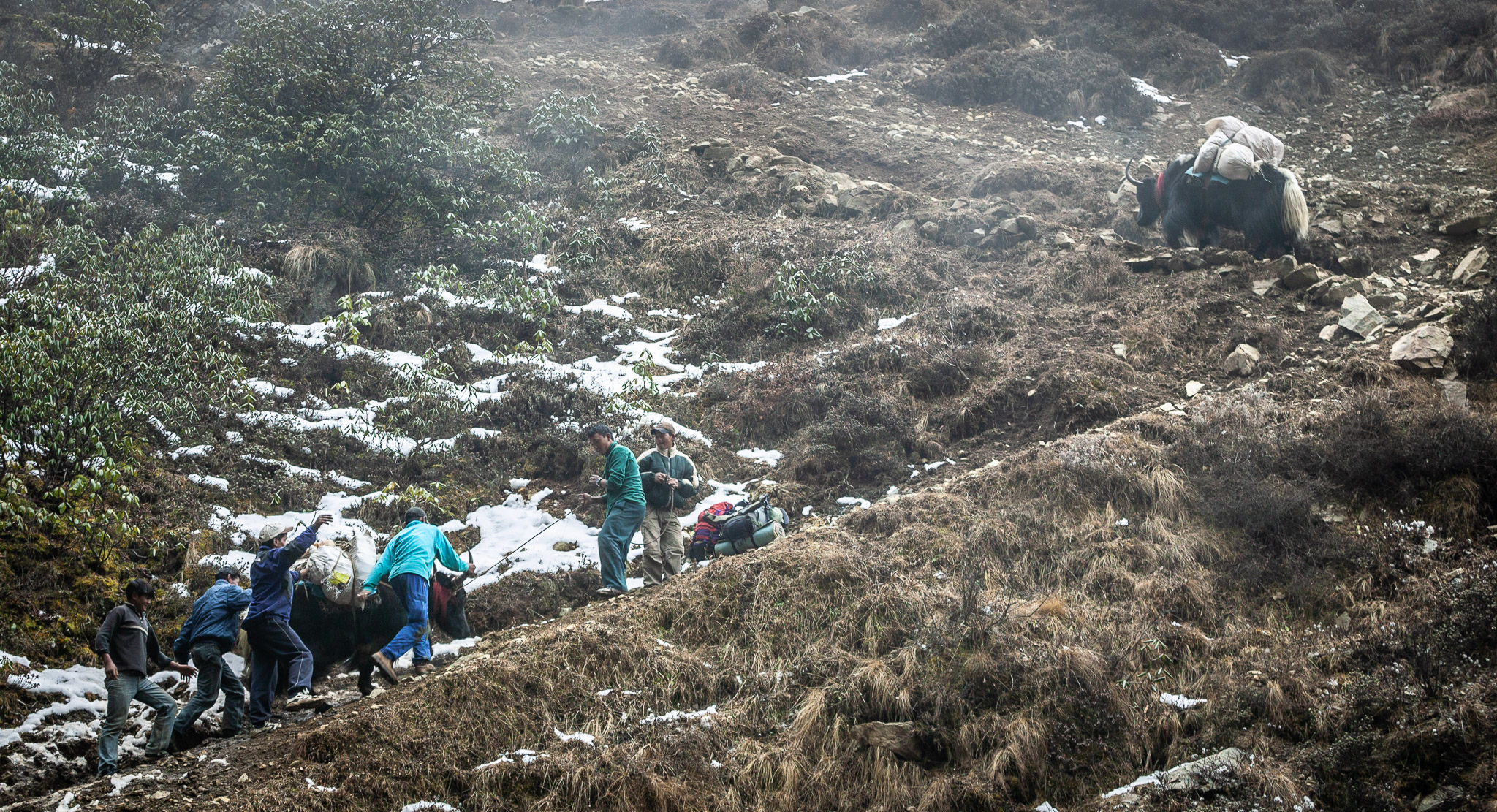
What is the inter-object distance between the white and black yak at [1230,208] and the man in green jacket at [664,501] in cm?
760

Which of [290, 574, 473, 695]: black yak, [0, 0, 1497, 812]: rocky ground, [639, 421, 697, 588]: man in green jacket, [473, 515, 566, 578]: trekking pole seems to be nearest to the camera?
[0, 0, 1497, 812]: rocky ground

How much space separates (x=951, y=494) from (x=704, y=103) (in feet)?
45.1

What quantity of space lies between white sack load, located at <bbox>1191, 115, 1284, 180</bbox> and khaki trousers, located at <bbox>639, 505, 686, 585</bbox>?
25.0 feet

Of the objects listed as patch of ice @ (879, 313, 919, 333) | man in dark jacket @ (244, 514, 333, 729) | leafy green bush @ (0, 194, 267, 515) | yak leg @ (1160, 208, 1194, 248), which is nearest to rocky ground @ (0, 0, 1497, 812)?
patch of ice @ (879, 313, 919, 333)

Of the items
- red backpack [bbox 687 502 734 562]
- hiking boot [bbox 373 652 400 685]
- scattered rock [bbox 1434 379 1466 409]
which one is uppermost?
scattered rock [bbox 1434 379 1466 409]

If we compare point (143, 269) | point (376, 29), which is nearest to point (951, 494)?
point (143, 269)

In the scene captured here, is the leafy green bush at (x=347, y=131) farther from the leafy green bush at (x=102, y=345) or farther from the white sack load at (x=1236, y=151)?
the white sack load at (x=1236, y=151)

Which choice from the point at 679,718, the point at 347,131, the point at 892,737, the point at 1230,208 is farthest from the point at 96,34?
the point at 1230,208

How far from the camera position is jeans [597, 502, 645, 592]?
5969mm

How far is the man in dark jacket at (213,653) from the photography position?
4973mm

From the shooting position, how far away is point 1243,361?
780 centimetres

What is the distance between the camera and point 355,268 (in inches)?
426

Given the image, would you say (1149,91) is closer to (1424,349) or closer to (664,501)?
(1424,349)

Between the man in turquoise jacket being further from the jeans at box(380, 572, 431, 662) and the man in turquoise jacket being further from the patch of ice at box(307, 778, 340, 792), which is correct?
the patch of ice at box(307, 778, 340, 792)
